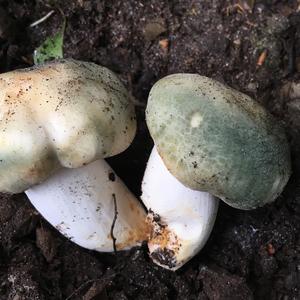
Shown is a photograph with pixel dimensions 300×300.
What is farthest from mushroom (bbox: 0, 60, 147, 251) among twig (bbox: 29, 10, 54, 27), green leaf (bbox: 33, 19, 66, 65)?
twig (bbox: 29, 10, 54, 27)

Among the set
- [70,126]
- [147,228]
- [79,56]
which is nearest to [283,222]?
[147,228]

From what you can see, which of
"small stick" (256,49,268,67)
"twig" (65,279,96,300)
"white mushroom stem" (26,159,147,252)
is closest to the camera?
"white mushroom stem" (26,159,147,252)

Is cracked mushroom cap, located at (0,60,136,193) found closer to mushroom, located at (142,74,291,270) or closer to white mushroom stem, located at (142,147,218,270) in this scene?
mushroom, located at (142,74,291,270)

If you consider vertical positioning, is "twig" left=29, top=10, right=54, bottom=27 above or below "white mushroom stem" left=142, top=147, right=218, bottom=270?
above

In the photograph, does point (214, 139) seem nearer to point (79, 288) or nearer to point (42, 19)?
point (79, 288)

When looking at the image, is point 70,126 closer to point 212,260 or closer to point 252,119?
point 252,119

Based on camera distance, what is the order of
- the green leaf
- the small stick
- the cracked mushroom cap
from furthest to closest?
the green leaf
the small stick
the cracked mushroom cap

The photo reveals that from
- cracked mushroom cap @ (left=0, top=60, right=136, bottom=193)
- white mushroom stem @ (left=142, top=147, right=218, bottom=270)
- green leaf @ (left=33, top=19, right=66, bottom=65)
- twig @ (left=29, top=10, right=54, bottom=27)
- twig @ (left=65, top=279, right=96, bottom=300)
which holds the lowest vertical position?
twig @ (left=65, top=279, right=96, bottom=300)
